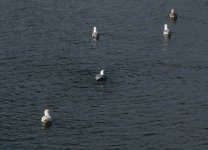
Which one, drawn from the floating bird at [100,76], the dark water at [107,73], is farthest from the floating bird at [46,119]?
the floating bird at [100,76]

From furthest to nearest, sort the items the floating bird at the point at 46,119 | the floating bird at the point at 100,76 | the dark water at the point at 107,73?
1. the floating bird at the point at 100,76
2. the floating bird at the point at 46,119
3. the dark water at the point at 107,73

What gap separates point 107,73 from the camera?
3684 inches

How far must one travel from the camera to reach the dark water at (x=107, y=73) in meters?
76.2

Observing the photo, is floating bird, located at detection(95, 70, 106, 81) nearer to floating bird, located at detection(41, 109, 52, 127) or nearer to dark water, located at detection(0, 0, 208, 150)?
dark water, located at detection(0, 0, 208, 150)

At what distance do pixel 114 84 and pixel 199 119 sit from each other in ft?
49.9

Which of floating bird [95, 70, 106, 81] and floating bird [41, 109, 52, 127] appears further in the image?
floating bird [95, 70, 106, 81]

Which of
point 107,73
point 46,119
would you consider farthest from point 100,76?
point 46,119

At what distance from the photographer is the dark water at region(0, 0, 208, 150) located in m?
76.2

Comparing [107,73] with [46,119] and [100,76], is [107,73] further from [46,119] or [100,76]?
[46,119]

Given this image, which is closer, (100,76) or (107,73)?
(100,76)

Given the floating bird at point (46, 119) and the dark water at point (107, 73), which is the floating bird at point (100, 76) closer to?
the dark water at point (107, 73)

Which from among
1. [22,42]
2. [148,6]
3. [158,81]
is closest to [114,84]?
[158,81]

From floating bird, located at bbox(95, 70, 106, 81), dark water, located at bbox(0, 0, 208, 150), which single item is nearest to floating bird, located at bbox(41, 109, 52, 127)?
dark water, located at bbox(0, 0, 208, 150)

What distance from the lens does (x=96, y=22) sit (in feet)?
384
